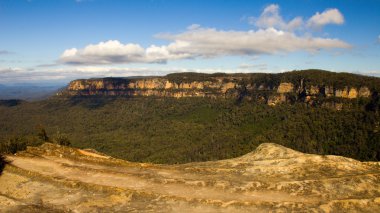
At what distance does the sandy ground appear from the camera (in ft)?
68.5

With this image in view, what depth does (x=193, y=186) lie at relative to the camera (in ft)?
80.2

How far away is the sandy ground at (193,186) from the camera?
20.9 meters

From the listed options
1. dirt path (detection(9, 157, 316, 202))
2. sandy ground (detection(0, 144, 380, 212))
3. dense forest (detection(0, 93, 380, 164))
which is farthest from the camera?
dense forest (detection(0, 93, 380, 164))

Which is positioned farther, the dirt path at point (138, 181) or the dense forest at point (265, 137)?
the dense forest at point (265, 137)

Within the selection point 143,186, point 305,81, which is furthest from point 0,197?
point 305,81

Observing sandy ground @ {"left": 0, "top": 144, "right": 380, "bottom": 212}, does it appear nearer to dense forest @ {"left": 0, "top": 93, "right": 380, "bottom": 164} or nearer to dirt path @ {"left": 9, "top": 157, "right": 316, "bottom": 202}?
dirt path @ {"left": 9, "top": 157, "right": 316, "bottom": 202}

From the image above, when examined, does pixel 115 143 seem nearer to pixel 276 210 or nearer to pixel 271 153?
pixel 271 153

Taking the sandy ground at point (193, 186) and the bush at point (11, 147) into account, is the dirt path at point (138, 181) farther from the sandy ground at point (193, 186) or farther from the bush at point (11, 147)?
the bush at point (11, 147)

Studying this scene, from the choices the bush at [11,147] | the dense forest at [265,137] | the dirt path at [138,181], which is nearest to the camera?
the dirt path at [138,181]

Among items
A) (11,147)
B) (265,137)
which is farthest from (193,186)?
(265,137)

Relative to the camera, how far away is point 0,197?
22344 mm

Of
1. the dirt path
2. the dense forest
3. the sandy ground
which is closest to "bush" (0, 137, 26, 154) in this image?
the dirt path

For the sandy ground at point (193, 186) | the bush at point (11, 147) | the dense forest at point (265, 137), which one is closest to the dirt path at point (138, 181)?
the sandy ground at point (193, 186)

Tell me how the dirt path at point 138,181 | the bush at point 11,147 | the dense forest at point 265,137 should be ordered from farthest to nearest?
the dense forest at point 265,137
the bush at point 11,147
the dirt path at point 138,181
